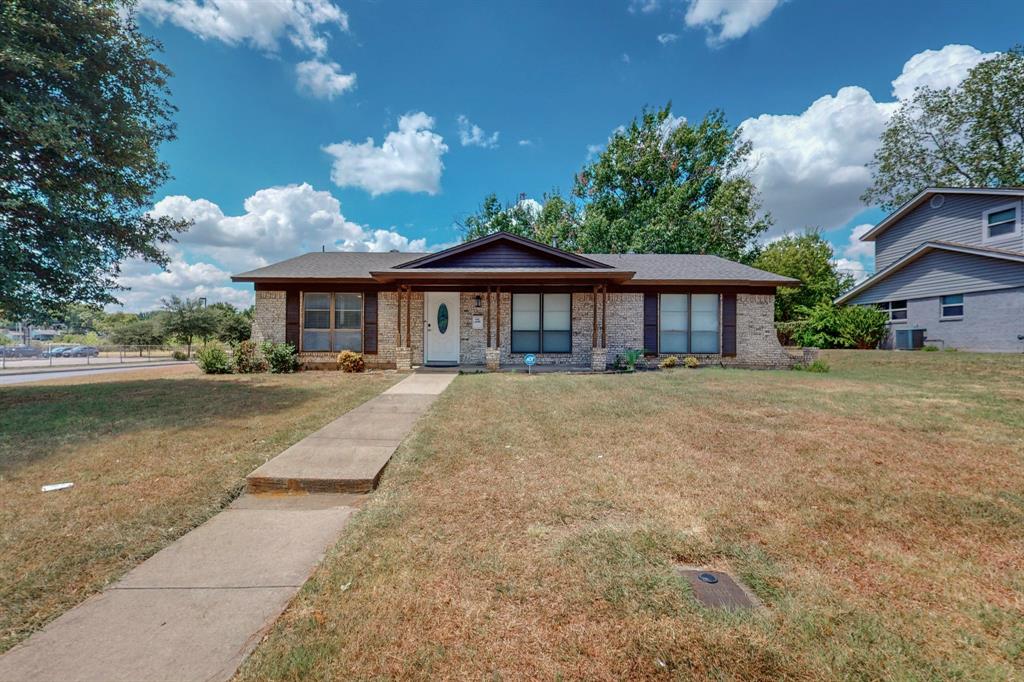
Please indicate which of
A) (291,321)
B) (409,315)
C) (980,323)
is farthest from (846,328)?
(291,321)

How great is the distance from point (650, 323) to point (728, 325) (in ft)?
8.92

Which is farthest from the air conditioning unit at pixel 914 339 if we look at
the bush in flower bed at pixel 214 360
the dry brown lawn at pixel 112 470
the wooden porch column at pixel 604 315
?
the bush in flower bed at pixel 214 360

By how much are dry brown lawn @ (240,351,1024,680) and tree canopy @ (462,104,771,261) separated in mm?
20561

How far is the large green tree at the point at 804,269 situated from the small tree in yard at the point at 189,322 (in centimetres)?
4078

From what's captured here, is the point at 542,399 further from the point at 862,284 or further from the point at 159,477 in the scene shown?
the point at 862,284

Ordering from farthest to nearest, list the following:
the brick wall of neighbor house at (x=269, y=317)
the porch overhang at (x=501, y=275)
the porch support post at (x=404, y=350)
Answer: the brick wall of neighbor house at (x=269, y=317) → the porch support post at (x=404, y=350) → the porch overhang at (x=501, y=275)

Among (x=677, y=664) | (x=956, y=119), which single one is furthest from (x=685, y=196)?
(x=677, y=664)

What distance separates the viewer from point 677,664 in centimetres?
180

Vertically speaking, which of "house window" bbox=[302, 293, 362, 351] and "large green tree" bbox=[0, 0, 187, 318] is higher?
"large green tree" bbox=[0, 0, 187, 318]

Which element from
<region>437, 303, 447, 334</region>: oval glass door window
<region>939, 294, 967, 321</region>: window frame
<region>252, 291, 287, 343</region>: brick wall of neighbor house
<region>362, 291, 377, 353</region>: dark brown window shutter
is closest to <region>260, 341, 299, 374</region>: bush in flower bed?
<region>252, 291, 287, 343</region>: brick wall of neighbor house

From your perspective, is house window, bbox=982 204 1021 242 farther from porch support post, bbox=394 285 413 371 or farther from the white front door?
porch support post, bbox=394 285 413 371

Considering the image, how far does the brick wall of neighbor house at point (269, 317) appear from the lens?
13.6 m

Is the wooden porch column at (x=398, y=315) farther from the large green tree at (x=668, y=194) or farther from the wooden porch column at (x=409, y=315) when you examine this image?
the large green tree at (x=668, y=194)

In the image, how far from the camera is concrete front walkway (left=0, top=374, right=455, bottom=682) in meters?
1.83
